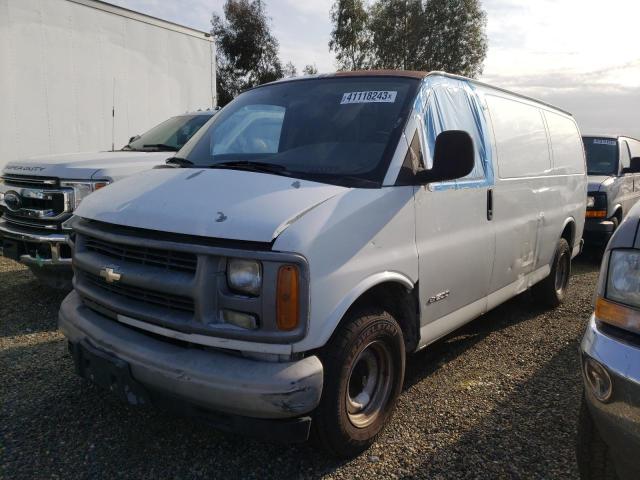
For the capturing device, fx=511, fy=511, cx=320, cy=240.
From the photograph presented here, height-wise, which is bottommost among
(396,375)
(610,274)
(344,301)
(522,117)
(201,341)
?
(396,375)

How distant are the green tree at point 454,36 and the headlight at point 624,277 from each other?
95.5 ft

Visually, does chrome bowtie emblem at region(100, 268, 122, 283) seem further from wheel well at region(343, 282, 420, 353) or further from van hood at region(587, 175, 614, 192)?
van hood at region(587, 175, 614, 192)

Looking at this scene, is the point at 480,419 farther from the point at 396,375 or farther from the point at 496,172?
the point at 496,172

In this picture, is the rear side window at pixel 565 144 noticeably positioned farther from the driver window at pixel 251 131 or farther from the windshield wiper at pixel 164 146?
the windshield wiper at pixel 164 146

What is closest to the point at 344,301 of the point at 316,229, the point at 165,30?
the point at 316,229

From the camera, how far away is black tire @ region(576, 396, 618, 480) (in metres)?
→ 2.10

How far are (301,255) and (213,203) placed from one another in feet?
1.81

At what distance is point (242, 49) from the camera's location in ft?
92.6

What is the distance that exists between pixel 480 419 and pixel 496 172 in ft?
5.84

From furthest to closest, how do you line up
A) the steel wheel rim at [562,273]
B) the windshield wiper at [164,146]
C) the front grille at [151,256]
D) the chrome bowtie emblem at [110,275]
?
the windshield wiper at [164,146], the steel wheel rim at [562,273], the chrome bowtie emblem at [110,275], the front grille at [151,256]

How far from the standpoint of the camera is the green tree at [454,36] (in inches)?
1143

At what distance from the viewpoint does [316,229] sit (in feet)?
7.54

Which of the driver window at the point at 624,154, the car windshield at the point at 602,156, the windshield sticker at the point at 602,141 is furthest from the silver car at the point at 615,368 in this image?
the windshield sticker at the point at 602,141

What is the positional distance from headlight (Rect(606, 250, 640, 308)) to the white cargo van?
98 centimetres
